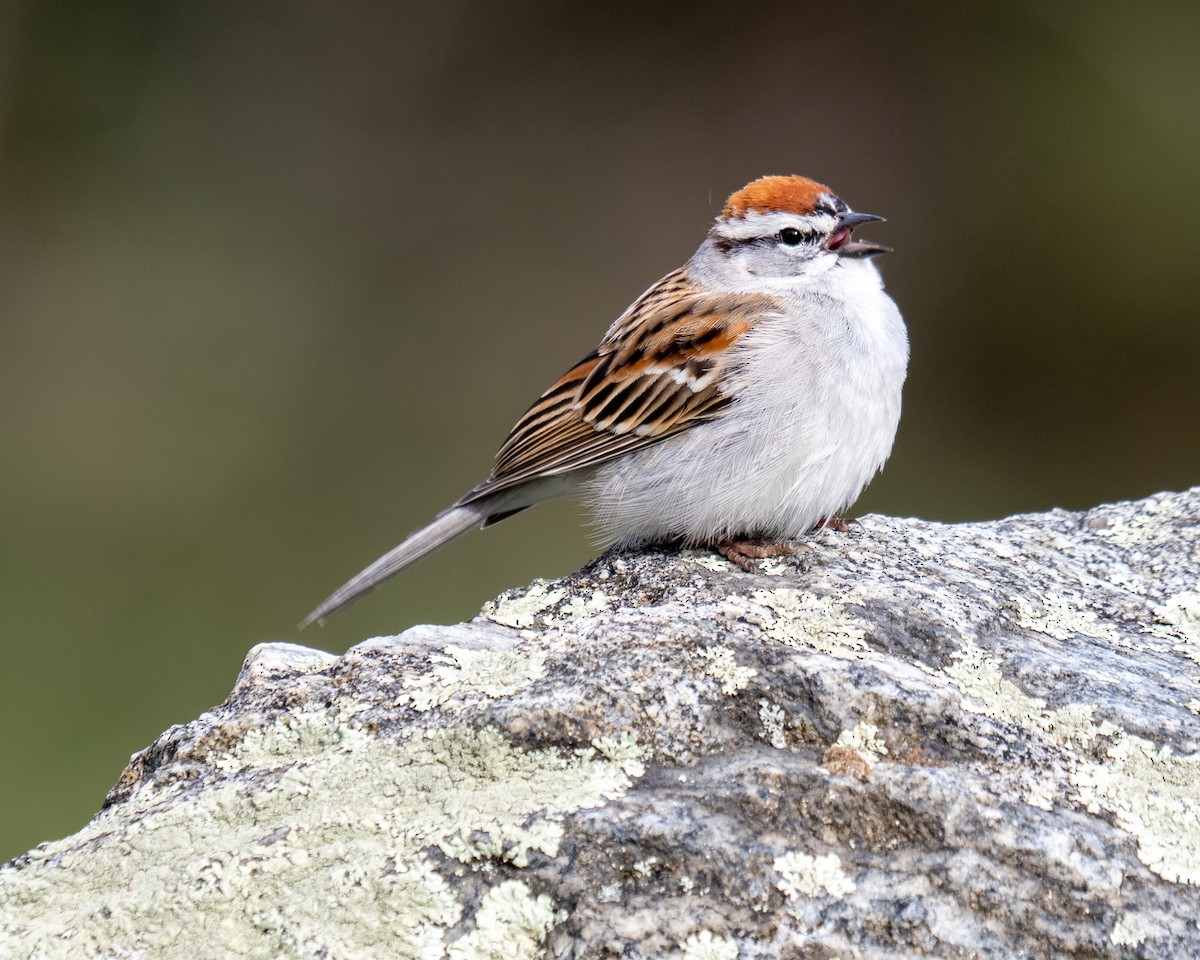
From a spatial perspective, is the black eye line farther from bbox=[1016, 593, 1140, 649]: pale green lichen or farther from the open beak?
bbox=[1016, 593, 1140, 649]: pale green lichen

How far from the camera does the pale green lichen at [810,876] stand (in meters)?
2.11

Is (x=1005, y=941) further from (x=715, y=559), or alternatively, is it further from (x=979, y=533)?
(x=979, y=533)

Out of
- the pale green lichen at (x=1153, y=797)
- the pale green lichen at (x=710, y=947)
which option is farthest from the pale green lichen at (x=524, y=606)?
the pale green lichen at (x=1153, y=797)

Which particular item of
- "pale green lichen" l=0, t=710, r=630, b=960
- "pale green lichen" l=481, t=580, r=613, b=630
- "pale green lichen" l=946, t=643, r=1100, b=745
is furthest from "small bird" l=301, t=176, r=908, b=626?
"pale green lichen" l=0, t=710, r=630, b=960

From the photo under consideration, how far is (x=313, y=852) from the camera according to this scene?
2205 millimetres

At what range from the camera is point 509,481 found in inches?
159

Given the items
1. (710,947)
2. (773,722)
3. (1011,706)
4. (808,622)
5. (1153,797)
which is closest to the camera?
(710,947)

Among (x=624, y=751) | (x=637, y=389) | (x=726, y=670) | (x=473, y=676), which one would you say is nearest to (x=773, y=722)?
(x=726, y=670)

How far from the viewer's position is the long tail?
4000 mm

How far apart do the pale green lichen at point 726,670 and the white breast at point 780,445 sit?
931 mm

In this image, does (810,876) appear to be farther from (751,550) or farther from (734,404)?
(734,404)

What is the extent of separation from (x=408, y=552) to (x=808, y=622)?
5.34 feet

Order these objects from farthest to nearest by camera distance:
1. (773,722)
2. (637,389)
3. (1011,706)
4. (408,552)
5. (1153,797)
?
Result: (408,552)
(637,389)
(1011,706)
(773,722)
(1153,797)

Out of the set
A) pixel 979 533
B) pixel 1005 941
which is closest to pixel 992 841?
pixel 1005 941
